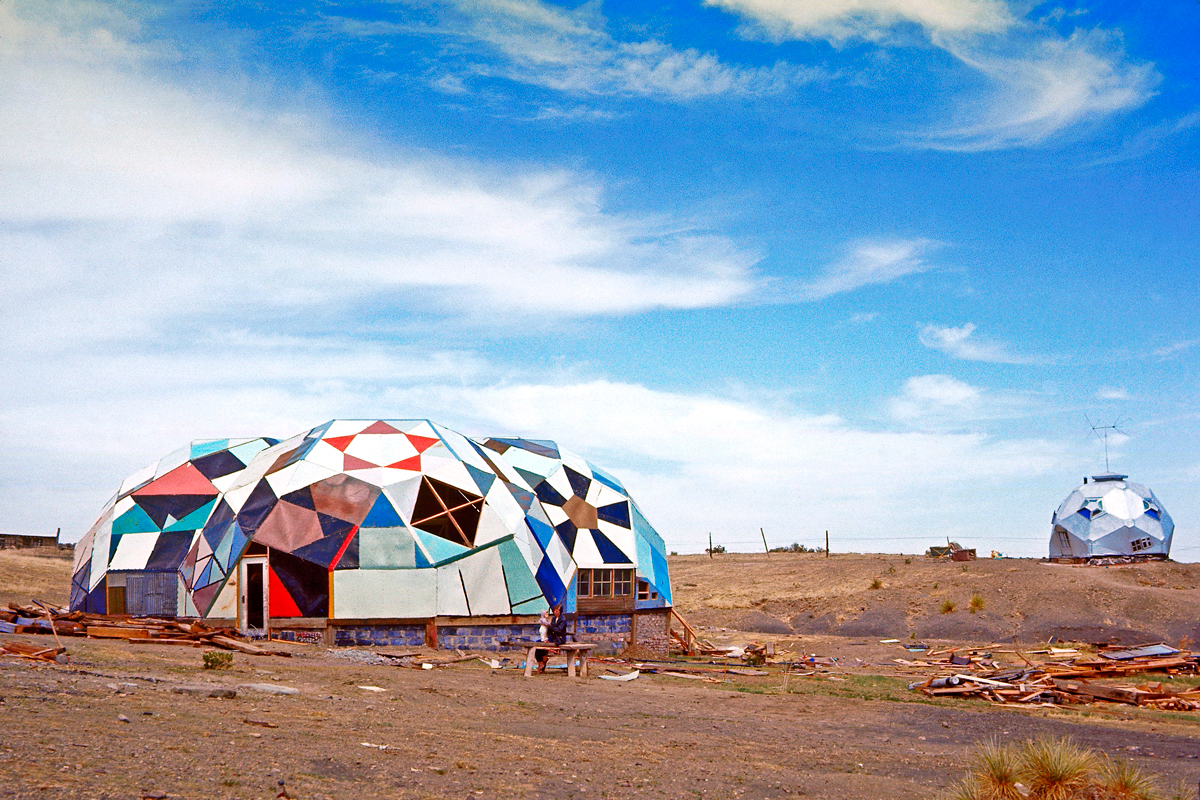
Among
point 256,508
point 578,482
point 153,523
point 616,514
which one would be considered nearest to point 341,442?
point 256,508

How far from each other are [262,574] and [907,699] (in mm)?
16168

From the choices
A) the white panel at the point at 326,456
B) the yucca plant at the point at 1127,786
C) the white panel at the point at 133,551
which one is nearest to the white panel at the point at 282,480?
the white panel at the point at 326,456

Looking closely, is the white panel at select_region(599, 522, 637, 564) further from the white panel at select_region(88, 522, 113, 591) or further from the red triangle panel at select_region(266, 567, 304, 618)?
the white panel at select_region(88, 522, 113, 591)

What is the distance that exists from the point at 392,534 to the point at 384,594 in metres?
1.66

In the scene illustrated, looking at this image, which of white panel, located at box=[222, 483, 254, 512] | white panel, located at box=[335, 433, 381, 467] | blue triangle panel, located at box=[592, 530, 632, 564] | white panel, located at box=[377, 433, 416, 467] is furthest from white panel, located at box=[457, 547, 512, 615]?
white panel, located at box=[222, 483, 254, 512]

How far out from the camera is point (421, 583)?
26719 mm

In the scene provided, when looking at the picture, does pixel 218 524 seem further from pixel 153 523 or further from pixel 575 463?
pixel 575 463

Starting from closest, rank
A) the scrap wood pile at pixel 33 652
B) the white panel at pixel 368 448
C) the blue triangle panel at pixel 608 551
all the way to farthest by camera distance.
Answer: the scrap wood pile at pixel 33 652 < the white panel at pixel 368 448 < the blue triangle panel at pixel 608 551

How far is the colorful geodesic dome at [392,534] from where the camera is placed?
86.3 feet

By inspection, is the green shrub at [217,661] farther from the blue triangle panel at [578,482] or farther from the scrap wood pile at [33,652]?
the blue triangle panel at [578,482]

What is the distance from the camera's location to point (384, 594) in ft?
86.5

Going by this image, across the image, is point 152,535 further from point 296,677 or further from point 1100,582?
point 1100,582

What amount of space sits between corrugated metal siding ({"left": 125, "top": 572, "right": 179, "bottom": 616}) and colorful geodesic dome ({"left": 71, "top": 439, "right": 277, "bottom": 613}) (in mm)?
38

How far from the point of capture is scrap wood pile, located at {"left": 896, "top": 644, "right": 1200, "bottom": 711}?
2180 centimetres
